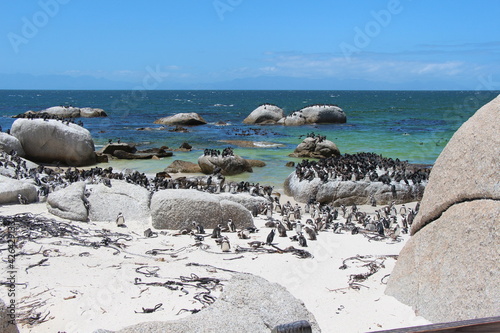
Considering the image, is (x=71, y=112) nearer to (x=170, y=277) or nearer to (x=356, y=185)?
(x=356, y=185)

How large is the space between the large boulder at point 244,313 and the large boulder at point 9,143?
17276 millimetres

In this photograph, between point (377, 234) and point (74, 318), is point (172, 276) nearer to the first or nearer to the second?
point (74, 318)

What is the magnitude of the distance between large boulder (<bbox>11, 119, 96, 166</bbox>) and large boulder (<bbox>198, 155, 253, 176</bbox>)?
589 cm

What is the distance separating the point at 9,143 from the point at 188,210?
13.6 meters

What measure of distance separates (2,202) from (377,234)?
8245 mm

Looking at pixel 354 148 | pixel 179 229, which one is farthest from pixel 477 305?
pixel 354 148

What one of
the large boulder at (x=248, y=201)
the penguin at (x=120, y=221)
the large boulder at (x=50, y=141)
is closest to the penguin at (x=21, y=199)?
the penguin at (x=120, y=221)

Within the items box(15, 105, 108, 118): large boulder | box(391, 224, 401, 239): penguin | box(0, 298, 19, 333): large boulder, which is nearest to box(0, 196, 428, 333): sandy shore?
box(391, 224, 401, 239): penguin

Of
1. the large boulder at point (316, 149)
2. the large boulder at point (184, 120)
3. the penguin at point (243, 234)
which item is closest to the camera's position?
the penguin at point (243, 234)

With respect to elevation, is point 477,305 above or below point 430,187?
below

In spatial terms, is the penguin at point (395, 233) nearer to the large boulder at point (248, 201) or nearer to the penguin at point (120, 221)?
the large boulder at point (248, 201)

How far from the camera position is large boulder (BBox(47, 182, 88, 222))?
943cm

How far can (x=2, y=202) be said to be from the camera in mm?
10133

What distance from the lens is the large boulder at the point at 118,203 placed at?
983 cm
